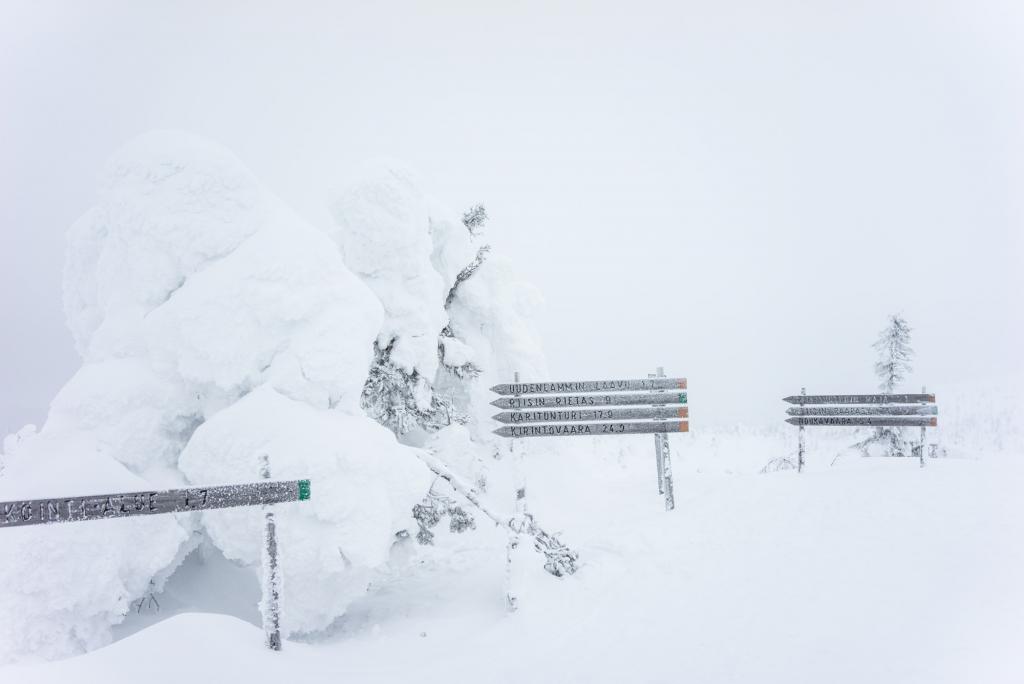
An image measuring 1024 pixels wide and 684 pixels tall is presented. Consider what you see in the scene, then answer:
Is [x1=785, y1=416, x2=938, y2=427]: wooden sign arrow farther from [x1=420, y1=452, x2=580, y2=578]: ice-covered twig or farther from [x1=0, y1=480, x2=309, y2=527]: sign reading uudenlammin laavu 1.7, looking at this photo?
[x1=0, y1=480, x2=309, y2=527]: sign reading uudenlammin laavu 1.7

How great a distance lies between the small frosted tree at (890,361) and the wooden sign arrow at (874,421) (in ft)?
21.1

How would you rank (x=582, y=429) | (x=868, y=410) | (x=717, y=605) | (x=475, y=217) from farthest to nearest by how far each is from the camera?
(x=475, y=217) < (x=868, y=410) < (x=582, y=429) < (x=717, y=605)

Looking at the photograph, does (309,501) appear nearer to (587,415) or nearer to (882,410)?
(587,415)

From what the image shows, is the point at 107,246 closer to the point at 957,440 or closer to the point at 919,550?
the point at 919,550

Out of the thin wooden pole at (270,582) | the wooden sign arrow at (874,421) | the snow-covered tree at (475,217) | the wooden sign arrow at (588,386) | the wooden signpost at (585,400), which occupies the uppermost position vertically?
the snow-covered tree at (475,217)

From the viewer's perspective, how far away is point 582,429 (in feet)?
30.2

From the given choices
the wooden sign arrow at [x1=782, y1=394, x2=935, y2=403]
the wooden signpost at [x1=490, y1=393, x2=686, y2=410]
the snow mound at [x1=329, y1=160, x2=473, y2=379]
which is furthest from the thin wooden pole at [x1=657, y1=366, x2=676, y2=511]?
the snow mound at [x1=329, y1=160, x2=473, y2=379]

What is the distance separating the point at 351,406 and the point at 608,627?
4.35 meters

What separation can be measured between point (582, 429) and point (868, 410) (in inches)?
239

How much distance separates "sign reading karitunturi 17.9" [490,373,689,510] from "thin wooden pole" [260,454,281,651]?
4.18 metres

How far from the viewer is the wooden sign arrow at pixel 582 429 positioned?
354 inches

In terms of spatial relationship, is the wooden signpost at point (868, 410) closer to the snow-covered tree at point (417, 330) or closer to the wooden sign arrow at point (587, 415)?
the wooden sign arrow at point (587, 415)

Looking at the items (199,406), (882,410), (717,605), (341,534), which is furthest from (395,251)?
(882,410)

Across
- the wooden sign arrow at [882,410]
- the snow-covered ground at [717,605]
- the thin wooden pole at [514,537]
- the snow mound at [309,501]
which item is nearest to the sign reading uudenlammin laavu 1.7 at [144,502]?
the snow-covered ground at [717,605]
